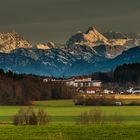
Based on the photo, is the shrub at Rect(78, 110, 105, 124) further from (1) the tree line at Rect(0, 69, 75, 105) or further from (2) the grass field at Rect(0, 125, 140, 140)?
(1) the tree line at Rect(0, 69, 75, 105)

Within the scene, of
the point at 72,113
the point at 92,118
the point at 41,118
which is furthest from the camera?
the point at 72,113

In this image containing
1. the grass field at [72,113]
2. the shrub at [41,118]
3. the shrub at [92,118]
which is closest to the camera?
the shrub at [92,118]

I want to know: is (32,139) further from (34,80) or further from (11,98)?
(34,80)

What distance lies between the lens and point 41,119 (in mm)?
47406

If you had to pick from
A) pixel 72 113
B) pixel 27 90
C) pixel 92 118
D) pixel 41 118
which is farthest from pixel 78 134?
pixel 27 90

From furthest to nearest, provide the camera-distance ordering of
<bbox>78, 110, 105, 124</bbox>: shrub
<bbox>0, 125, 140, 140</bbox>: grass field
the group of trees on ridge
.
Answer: the group of trees on ridge
<bbox>78, 110, 105, 124</bbox>: shrub
<bbox>0, 125, 140, 140</bbox>: grass field

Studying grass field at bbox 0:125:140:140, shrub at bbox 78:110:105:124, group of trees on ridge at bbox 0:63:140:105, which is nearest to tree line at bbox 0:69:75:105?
group of trees on ridge at bbox 0:63:140:105

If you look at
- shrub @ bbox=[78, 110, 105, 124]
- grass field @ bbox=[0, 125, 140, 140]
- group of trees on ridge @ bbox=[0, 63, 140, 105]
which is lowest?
grass field @ bbox=[0, 125, 140, 140]

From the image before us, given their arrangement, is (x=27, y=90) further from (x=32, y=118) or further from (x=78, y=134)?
(x=78, y=134)

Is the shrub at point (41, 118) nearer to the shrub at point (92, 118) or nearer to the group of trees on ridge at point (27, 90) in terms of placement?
the shrub at point (92, 118)

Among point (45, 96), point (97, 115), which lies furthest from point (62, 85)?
point (97, 115)

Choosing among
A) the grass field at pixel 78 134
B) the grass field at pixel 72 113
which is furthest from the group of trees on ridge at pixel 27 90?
the grass field at pixel 78 134

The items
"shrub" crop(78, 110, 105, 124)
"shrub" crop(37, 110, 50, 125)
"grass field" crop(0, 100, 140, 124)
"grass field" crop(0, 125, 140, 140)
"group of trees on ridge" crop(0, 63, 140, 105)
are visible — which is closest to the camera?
"grass field" crop(0, 125, 140, 140)

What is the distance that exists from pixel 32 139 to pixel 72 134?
3.25 m
